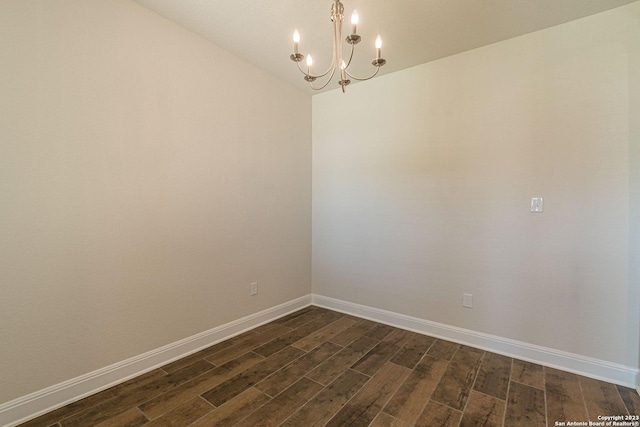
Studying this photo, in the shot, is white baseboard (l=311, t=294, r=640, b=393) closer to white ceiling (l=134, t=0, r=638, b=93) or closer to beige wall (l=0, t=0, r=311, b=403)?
beige wall (l=0, t=0, r=311, b=403)

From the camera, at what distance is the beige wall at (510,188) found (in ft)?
6.48

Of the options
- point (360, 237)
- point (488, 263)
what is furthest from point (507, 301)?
point (360, 237)

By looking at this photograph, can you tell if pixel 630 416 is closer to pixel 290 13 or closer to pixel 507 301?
pixel 507 301

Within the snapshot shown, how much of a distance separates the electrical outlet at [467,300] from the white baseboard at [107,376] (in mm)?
1967

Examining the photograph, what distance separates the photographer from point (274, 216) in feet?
10.1

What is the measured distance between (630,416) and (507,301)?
867 mm

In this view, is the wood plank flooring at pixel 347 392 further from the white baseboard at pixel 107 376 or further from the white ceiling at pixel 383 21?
the white ceiling at pixel 383 21

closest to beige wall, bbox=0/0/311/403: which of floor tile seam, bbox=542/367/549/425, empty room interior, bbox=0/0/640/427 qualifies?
empty room interior, bbox=0/0/640/427

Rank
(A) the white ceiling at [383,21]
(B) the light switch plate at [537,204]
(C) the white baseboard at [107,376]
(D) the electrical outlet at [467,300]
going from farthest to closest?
(D) the electrical outlet at [467,300] → (B) the light switch plate at [537,204] → (A) the white ceiling at [383,21] → (C) the white baseboard at [107,376]

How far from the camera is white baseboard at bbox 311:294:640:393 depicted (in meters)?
1.97

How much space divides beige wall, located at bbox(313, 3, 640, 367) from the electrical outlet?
43 mm

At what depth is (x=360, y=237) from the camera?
319 centimetres

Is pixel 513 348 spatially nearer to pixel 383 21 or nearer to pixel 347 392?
pixel 347 392

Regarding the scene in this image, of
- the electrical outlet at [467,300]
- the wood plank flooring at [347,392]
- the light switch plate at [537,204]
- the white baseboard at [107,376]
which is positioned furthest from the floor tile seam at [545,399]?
the white baseboard at [107,376]
